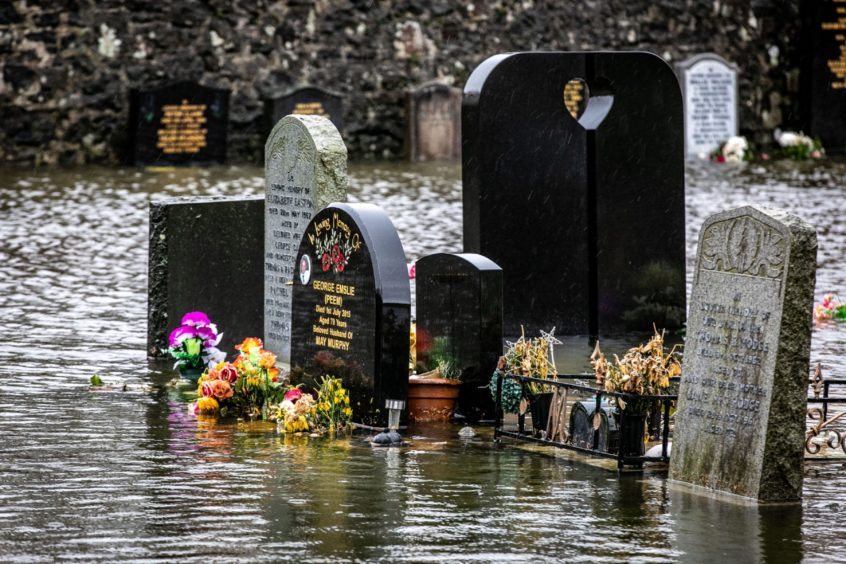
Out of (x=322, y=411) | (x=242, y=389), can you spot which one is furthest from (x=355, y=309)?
(x=242, y=389)

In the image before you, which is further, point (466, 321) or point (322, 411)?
point (466, 321)

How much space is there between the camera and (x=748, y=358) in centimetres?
752

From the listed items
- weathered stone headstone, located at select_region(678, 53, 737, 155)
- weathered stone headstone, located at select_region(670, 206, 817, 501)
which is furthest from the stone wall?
weathered stone headstone, located at select_region(670, 206, 817, 501)

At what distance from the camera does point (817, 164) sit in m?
28.4

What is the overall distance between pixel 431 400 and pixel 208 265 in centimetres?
291

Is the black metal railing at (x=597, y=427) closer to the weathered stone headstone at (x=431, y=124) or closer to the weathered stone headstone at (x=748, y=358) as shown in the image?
the weathered stone headstone at (x=748, y=358)

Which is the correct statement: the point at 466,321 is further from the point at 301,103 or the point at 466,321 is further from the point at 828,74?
the point at 828,74

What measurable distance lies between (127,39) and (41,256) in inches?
394

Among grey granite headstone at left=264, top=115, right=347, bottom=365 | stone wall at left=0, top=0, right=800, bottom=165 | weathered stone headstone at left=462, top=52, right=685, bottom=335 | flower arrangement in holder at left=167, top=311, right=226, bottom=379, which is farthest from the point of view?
stone wall at left=0, top=0, right=800, bottom=165

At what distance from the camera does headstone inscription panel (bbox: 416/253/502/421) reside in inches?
382

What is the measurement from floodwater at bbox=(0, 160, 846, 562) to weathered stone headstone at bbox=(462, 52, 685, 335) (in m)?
0.92

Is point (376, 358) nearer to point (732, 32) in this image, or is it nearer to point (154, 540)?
point (154, 540)

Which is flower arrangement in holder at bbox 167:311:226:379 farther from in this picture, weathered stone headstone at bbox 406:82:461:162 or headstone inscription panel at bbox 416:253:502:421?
weathered stone headstone at bbox 406:82:461:162

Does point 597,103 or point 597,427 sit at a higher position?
point 597,103
